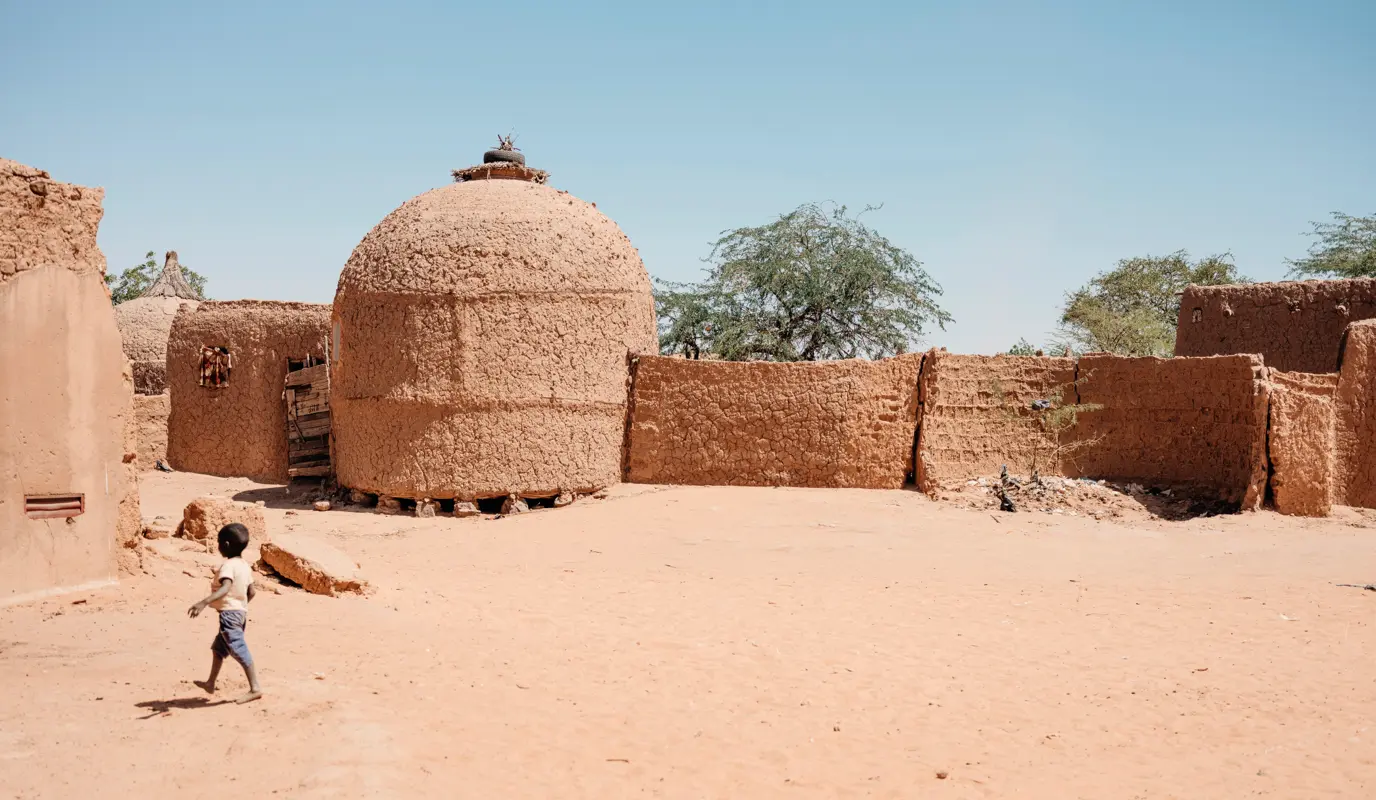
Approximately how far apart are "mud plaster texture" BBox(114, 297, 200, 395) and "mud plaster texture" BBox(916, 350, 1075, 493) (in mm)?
11537

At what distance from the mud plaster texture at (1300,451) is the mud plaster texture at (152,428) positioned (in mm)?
13382

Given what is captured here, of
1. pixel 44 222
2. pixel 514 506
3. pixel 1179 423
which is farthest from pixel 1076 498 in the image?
pixel 44 222

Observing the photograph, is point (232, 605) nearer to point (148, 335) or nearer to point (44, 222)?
point (44, 222)

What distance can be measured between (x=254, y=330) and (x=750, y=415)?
662 cm

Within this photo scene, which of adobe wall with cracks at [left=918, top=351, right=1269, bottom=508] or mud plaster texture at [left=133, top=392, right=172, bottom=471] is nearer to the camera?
adobe wall with cracks at [left=918, top=351, right=1269, bottom=508]

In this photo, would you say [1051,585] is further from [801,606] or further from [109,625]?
[109,625]

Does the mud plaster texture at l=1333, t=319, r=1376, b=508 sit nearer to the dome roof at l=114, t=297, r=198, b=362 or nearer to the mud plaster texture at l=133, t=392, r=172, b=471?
the mud plaster texture at l=133, t=392, r=172, b=471

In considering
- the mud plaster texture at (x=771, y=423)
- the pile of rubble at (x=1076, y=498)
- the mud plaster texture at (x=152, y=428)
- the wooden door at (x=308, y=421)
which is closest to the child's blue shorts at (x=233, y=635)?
the mud plaster texture at (x=771, y=423)

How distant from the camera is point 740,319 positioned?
2045 centimetres

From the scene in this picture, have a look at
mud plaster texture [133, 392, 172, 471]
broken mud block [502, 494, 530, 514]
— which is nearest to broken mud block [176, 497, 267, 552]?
broken mud block [502, 494, 530, 514]

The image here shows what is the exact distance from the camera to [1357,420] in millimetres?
12633

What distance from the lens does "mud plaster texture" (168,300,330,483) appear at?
47.7ft

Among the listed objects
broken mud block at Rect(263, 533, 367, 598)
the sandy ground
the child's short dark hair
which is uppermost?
the child's short dark hair

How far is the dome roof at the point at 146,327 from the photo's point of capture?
18344 millimetres
